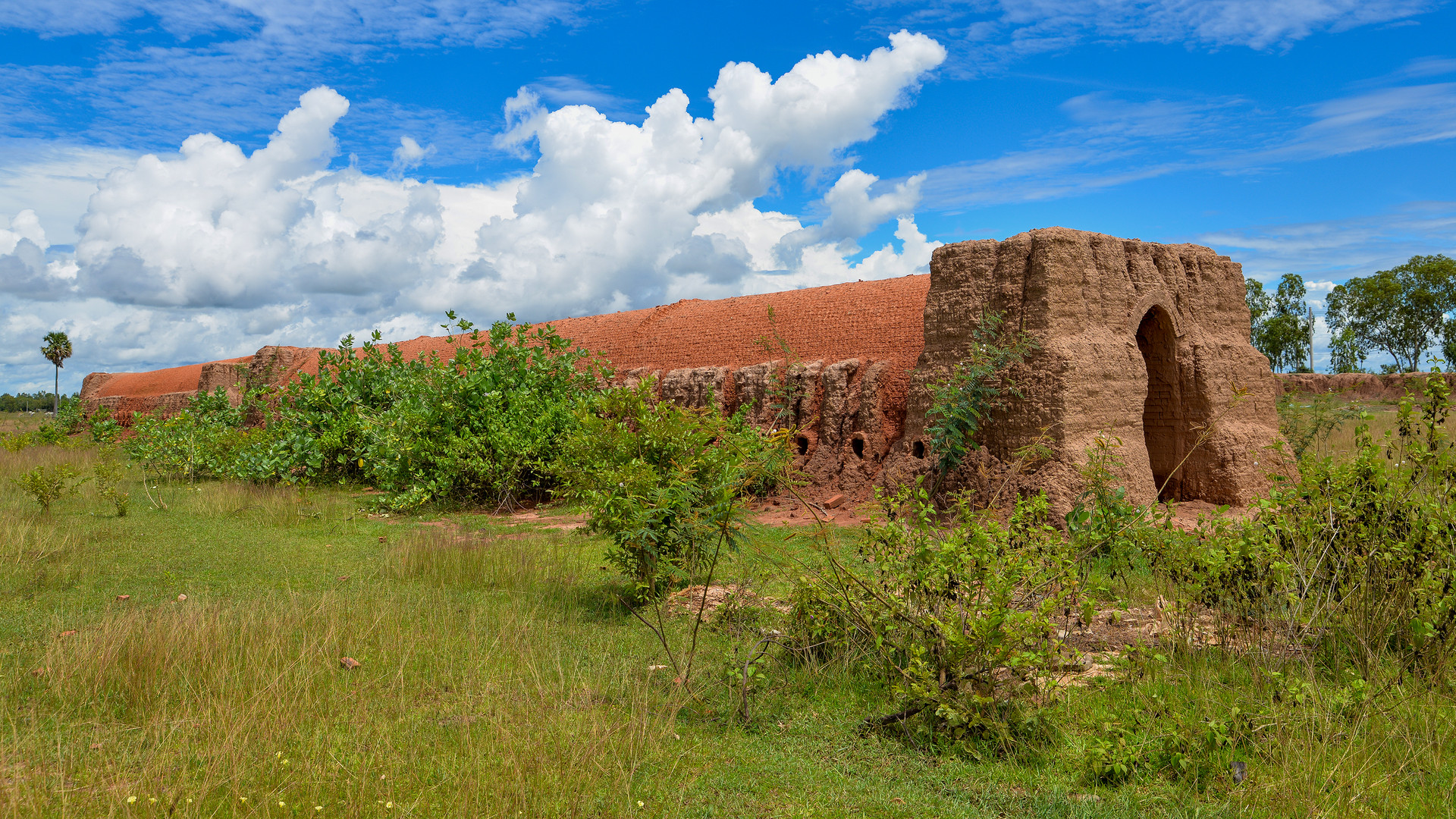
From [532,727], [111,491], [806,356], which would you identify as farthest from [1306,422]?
[111,491]

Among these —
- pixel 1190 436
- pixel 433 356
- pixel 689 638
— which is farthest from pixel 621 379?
pixel 689 638

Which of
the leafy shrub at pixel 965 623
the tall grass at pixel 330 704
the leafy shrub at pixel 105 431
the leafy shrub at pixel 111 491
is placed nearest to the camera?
the tall grass at pixel 330 704

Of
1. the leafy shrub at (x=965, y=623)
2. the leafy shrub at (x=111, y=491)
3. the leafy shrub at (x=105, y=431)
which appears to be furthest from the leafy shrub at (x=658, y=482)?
the leafy shrub at (x=105, y=431)

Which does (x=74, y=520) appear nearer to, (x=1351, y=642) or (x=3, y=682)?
(x=3, y=682)

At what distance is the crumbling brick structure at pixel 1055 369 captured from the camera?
9.38 metres

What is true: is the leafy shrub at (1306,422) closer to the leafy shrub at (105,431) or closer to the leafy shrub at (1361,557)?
the leafy shrub at (1361,557)

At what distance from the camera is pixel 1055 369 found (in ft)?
30.0

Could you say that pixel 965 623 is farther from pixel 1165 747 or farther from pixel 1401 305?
pixel 1401 305

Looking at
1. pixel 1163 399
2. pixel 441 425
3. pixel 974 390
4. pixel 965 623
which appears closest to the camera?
pixel 965 623

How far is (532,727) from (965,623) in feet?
6.99

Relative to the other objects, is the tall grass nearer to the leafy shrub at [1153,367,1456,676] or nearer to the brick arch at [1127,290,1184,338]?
the leafy shrub at [1153,367,1456,676]

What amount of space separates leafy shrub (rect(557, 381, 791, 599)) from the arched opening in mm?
6804

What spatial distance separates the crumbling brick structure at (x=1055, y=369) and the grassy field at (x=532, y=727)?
3376mm

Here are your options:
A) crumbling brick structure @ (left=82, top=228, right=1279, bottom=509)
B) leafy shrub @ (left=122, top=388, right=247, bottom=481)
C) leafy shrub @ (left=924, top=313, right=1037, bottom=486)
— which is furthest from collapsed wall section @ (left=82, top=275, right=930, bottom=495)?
leafy shrub @ (left=122, top=388, right=247, bottom=481)
